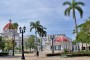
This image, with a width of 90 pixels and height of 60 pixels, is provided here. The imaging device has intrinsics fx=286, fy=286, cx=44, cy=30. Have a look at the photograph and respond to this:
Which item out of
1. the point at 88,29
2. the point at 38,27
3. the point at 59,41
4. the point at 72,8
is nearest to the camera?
the point at 88,29

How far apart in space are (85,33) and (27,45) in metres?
84.6

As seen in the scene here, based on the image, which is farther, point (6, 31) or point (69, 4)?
point (6, 31)

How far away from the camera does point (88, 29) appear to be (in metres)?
53.2

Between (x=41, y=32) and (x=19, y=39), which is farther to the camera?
(x=19, y=39)

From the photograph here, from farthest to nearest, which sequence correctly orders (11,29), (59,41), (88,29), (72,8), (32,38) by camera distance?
(11,29) → (32,38) → (59,41) → (72,8) → (88,29)

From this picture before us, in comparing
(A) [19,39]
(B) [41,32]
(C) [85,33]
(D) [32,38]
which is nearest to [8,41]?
(D) [32,38]

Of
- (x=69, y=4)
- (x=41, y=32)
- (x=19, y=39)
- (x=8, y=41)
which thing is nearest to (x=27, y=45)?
(x=8, y=41)

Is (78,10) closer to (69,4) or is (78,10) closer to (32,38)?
(69,4)

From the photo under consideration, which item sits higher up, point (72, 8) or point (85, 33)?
point (72, 8)

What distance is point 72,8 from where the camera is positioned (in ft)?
232

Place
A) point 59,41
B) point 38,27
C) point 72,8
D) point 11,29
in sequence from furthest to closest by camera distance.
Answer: point 11,29
point 59,41
point 38,27
point 72,8

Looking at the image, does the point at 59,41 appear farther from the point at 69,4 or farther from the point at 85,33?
the point at 85,33

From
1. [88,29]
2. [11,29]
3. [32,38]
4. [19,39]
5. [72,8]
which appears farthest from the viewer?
[19,39]

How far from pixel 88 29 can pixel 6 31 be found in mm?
109306
